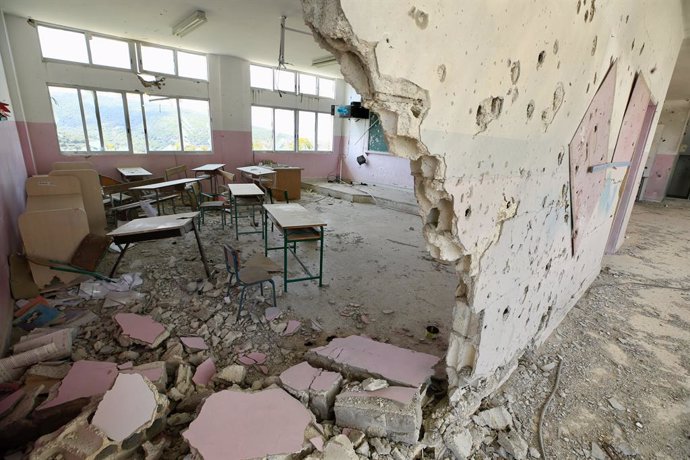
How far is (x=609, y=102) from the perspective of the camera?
2.53 m

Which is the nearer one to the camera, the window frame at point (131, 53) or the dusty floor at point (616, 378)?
the dusty floor at point (616, 378)

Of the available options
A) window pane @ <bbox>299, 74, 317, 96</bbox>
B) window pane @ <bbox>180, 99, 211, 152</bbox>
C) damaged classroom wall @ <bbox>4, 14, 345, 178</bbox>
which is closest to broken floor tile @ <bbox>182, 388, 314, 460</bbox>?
damaged classroom wall @ <bbox>4, 14, 345, 178</bbox>

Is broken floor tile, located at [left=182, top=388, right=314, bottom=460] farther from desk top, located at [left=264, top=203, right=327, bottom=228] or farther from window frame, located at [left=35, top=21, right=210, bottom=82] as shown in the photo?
window frame, located at [left=35, top=21, right=210, bottom=82]

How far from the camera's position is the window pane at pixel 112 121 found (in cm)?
676

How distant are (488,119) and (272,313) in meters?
2.44

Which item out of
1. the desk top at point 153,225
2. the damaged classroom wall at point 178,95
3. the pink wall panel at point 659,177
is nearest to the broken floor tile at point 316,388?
the desk top at point 153,225

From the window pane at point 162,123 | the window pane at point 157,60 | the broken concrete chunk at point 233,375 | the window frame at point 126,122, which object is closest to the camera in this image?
the broken concrete chunk at point 233,375

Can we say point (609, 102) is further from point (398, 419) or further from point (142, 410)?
point (142, 410)

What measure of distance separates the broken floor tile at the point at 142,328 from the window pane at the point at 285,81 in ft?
26.3

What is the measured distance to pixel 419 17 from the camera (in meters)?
1.02

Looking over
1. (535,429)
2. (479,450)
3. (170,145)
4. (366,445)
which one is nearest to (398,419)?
(366,445)

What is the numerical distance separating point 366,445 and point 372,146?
30.4ft

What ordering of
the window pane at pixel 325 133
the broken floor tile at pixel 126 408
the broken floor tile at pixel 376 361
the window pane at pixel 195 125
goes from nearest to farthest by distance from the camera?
the broken floor tile at pixel 126 408 → the broken floor tile at pixel 376 361 → the window pane at pixel 195 125 → the window pane at pixel 325 133

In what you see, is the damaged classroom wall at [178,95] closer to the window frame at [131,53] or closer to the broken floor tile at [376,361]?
the window frame at [131,53]
